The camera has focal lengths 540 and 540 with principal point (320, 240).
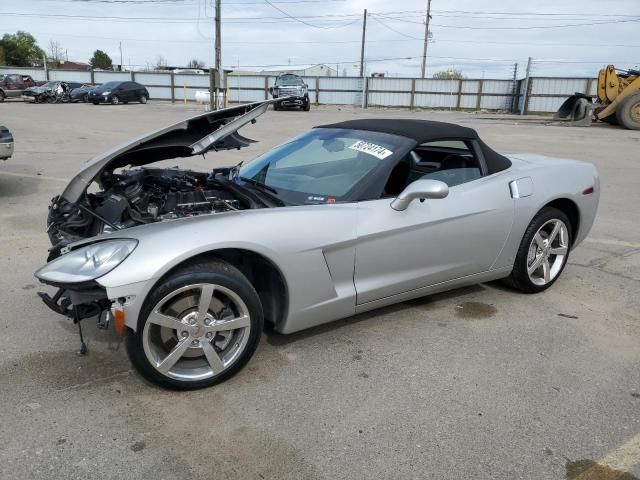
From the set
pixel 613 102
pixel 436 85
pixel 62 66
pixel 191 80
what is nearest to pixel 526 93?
pixel 436 85

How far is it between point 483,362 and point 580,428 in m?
0.71

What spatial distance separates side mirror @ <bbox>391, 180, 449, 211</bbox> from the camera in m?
3.12

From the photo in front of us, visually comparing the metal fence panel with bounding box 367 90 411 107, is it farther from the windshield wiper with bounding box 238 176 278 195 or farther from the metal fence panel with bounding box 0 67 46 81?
the windshield wiper with bounding box 238 176 278 195

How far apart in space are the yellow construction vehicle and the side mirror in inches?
791

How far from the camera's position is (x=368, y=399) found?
2.84 metres

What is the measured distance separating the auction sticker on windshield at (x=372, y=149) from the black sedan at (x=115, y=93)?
1198 inches

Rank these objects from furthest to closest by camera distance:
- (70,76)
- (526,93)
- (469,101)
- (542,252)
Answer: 1. (70,76)
2. (469,101)
3. (526,93)
4. (542,252)

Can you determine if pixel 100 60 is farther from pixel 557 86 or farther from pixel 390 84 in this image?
pixel 557 86

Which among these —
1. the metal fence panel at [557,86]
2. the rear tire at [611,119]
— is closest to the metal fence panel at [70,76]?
the metal fence panel at [557,86]

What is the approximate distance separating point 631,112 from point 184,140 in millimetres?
20735

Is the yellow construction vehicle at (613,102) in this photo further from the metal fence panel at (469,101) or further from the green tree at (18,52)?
the green tree at (18,52)

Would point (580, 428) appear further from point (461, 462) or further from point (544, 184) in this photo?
point (544, 184)

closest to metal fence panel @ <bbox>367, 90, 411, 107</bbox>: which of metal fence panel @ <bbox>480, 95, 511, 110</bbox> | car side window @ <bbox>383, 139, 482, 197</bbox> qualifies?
metal fence panel @ <bbox>480, 95, 511, 110</bbox>

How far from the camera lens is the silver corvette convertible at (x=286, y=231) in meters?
2.68
